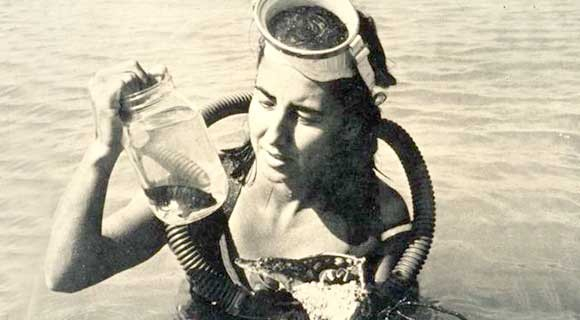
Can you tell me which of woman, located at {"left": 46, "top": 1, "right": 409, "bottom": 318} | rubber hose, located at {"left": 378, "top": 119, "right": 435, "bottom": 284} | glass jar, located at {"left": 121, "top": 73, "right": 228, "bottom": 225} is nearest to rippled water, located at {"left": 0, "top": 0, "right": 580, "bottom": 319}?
woman, located at {"left": 46, "top": 1, "right": 409, "bottom": 318}

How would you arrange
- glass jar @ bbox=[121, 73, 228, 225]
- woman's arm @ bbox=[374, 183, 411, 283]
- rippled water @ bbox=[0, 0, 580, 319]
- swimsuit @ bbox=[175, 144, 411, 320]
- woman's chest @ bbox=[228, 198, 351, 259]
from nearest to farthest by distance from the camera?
glass jar @ bbox=[121, 73, 228, 225], swimsuit @ bbox=[175, 144, 411, 320], woman's arm @ bbox=[374, 183, 411, 283], woman's chest @ bbox=[228, 198, 351, 259], rippled water @ bbox=[0, 0, 580, 319]

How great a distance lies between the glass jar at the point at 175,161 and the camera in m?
2.25

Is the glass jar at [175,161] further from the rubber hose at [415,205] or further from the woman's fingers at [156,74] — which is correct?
the rubber hose at [415,205]

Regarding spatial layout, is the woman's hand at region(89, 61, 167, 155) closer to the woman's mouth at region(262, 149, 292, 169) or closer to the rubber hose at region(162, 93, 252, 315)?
the rubber hose at region(162, 93, 252, 315)

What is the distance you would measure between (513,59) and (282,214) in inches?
176

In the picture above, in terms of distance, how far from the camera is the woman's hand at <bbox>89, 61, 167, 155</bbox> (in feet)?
6.79

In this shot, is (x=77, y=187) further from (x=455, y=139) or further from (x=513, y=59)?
(x=513, y=59)

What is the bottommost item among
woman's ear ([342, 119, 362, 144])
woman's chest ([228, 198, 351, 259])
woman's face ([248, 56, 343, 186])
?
woman's chest ([228, 198, 351, 259])

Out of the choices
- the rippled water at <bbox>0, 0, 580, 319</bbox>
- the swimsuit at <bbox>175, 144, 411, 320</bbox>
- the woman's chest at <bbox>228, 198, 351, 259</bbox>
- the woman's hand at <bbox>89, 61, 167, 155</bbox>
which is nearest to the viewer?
the woman's hand at <bbox>89, 61, 167, 155</bbox>

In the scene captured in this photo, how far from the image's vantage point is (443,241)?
4332mm

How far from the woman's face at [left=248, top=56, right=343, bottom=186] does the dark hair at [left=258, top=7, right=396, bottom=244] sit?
74 millimetres

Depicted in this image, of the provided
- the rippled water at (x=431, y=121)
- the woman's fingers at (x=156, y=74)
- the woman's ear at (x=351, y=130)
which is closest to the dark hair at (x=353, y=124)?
the woman's ear at (x=351, y=130)

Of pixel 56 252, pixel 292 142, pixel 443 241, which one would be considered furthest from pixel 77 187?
pixel 443 241

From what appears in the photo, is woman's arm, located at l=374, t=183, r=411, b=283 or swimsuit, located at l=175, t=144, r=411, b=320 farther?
woman's arm, located at l=374, t=183, r=411, b=283
